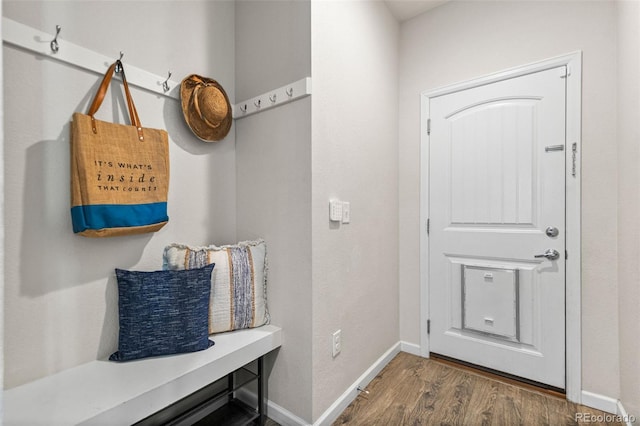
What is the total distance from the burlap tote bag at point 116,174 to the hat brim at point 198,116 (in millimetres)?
212

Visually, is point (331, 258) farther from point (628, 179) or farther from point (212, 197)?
point (628, 179)

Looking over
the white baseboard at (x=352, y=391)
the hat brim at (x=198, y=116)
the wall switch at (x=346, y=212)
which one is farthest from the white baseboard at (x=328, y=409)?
the hat brim at (x=198, y=116)

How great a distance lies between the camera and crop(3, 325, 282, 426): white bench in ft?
3.34

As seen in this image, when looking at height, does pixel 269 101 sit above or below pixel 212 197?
above

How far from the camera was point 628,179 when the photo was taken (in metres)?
1.51

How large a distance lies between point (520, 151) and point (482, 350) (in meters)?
1.34

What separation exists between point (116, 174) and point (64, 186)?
0.20 metres

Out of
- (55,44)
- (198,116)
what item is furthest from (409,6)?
(55,44)

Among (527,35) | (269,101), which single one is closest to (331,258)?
(269,101)

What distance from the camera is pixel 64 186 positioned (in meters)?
1.26

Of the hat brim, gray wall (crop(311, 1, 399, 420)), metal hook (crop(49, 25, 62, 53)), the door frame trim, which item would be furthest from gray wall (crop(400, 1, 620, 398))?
metal hook (crop(49, 25, 62, 53))

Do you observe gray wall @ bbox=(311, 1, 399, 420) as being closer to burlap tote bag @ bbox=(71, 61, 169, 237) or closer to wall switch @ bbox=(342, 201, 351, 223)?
wall switch @ bbox=(342, 201, 351, 223)

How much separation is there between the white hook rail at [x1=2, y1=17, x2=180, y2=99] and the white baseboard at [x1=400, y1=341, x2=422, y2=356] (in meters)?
2.37

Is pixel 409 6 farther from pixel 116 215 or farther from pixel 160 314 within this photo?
pixel 160 314
